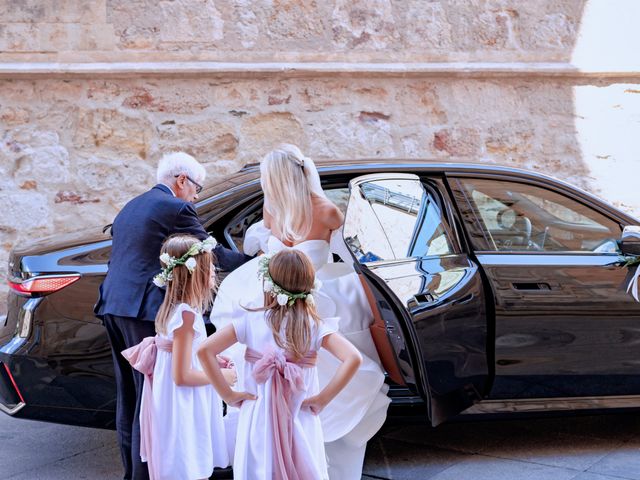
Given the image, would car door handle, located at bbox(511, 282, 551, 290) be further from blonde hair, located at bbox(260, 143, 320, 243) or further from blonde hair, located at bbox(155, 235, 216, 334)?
blonde hair, located at bbox(155, 235, 216, 334)

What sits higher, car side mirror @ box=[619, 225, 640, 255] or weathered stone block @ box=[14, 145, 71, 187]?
car side mirror @ box=[619, 225, 640, 255]

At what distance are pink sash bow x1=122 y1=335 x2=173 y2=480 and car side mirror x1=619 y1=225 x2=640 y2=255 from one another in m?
2.42

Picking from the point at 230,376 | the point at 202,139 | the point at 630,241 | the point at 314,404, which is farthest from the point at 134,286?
the point at 202,139

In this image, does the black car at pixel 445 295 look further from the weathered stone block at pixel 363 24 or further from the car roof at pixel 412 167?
the weathered stone block at pixel 363 24

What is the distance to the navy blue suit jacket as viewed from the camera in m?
4.09

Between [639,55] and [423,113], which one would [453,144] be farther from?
[639,55]

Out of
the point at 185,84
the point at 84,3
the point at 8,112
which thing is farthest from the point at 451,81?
the point at 8,112

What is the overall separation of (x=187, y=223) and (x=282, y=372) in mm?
971

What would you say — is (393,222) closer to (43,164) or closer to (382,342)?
(382,342)

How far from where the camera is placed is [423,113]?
880cm

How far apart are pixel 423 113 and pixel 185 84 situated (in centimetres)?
221

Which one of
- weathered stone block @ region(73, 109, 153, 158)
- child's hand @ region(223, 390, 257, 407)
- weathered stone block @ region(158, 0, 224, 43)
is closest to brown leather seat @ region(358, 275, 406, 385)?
child's hand @ region(223, 390, 257, 407)

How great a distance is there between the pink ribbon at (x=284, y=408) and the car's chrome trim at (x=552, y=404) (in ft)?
4.66

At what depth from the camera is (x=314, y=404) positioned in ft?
11.8
